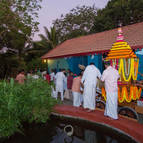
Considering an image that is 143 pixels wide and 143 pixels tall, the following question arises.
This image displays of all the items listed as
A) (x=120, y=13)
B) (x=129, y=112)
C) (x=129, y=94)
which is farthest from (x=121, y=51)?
(x=120, y=13)

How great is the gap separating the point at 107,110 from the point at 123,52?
250cm

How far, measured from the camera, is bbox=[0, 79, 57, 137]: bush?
12.6ft

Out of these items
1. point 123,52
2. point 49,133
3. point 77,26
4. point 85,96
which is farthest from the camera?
point 77,26

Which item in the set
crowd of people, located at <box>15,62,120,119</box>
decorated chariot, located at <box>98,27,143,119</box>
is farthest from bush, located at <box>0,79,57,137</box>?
decorated chariot, located at <box>98,27,143,119</box>

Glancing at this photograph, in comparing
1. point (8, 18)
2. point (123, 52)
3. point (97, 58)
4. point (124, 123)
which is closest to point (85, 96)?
point (124, 123)

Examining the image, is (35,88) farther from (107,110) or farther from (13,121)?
(107,110)

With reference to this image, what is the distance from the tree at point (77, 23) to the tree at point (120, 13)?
536 centimetres

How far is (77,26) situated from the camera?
27703 mm

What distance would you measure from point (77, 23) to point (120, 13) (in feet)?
29.3

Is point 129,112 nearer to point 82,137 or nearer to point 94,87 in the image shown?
point 94,87

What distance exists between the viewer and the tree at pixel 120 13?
18.9 meters

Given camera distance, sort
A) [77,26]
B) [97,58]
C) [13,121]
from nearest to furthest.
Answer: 1. [13,121]
2. [97,58]
3. [77,26]

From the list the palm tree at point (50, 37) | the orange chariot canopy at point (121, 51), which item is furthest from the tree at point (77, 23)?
the orange chariot canopy at point (121, 51)

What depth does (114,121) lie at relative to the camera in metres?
4.43
